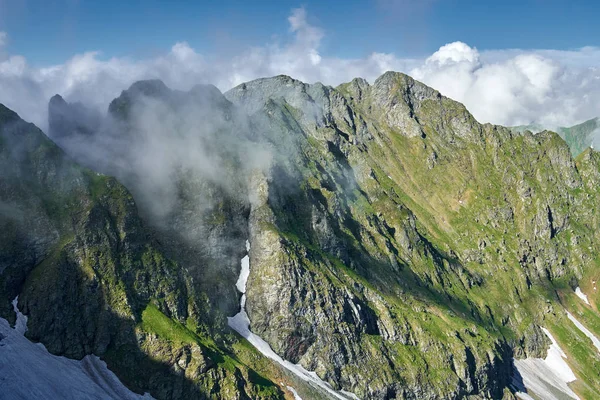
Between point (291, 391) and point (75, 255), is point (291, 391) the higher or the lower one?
the lower one

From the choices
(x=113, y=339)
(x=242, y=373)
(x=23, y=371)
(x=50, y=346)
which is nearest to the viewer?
(x=23, y=371)

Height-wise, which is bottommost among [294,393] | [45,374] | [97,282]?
[45,374]

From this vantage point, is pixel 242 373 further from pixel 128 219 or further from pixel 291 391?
pixel 128 219

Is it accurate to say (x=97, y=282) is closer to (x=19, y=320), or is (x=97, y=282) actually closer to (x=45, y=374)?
(x=19, y=320)

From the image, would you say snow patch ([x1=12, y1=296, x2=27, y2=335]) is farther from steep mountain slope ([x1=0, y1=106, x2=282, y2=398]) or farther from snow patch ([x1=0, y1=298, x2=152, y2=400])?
steep mountain slope ([x1=0, y1=106, x2=282, y2=398])

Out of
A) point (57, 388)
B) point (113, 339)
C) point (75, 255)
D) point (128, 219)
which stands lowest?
point (57, 388)

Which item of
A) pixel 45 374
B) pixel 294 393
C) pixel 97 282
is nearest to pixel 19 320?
pixel 97 282

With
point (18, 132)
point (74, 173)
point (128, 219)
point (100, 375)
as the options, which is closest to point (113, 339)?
point (100, 375)

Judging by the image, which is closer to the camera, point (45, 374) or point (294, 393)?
point (45, 374)

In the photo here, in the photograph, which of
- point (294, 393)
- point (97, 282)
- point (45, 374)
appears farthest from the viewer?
point (294, 393)
